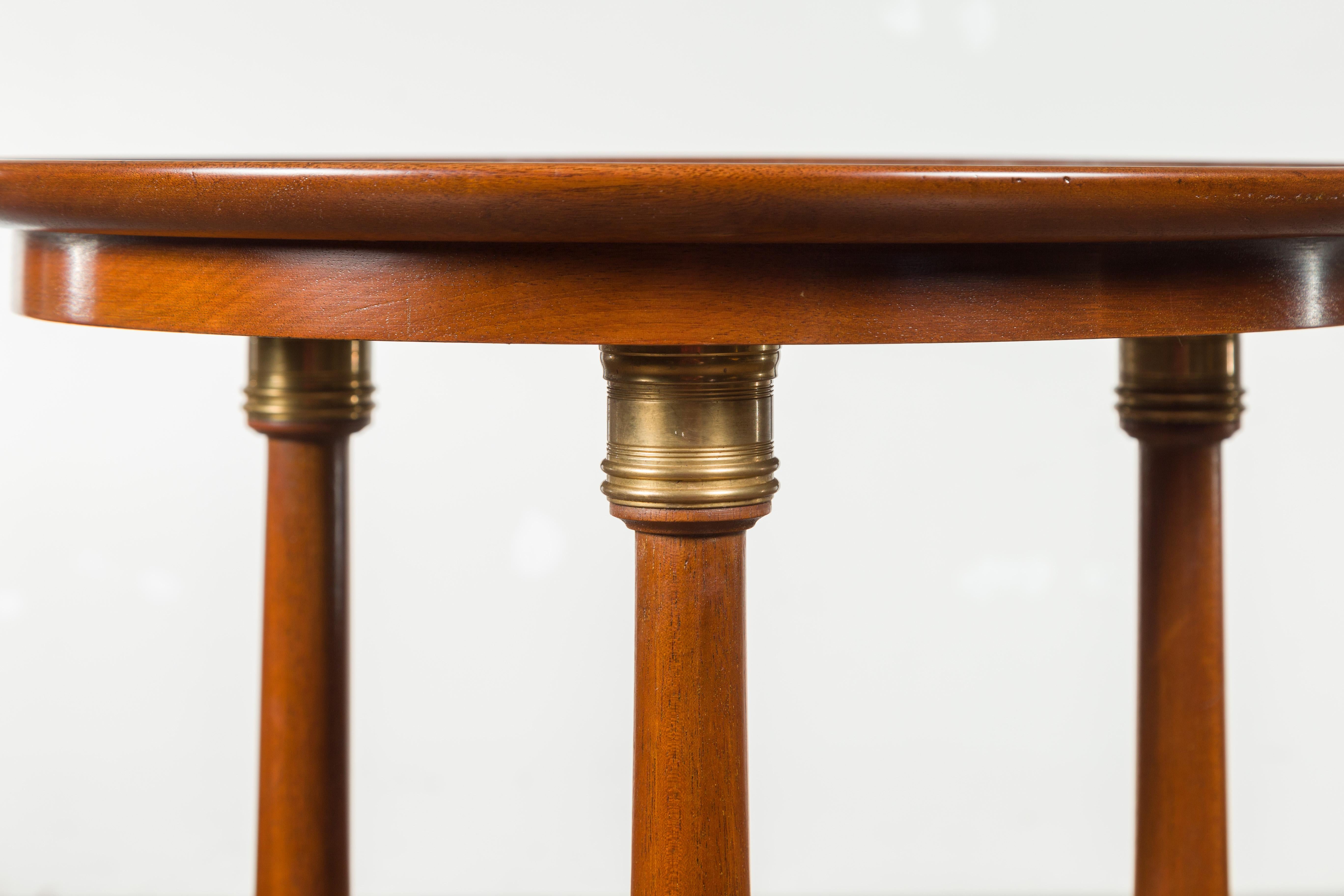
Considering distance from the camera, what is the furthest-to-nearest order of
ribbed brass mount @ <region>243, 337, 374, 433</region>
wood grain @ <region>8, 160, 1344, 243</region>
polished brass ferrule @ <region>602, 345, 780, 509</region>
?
ribbed brass mount @ <region>243, 337, 374, 433</region>
polished brass ferrule @ <region>602, 345, 780, 509</region>
wood grain @ <region>8, 160, 1344, 243</region>

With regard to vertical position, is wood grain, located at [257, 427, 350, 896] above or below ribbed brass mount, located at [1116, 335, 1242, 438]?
below

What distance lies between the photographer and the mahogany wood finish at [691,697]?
80 centimetres

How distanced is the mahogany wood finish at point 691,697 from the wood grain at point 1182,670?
48 centimetres

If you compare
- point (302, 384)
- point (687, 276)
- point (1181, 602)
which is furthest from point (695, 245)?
point (1181, 602)

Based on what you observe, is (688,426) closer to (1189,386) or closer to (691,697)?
(691,697)

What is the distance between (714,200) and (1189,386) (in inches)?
23.1

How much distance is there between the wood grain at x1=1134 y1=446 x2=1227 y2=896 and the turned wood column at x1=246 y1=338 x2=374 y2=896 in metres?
0.53

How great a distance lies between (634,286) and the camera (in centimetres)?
73

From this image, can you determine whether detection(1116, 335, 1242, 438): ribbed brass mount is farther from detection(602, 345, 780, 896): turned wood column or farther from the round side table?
detection(602, 345, 780, 896): turned wood column

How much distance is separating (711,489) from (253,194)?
0.74 ft

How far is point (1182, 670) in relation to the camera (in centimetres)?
121

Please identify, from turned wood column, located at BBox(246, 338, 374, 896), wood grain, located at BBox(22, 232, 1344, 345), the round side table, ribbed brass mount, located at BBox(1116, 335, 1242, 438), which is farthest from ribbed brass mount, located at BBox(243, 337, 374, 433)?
ribbed brass mount, located at BBox(1116, 335, 1242, 438)

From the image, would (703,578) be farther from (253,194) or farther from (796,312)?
(253,194)

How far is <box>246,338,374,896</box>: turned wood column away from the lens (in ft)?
3.83
